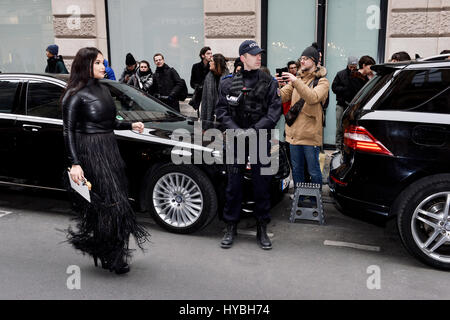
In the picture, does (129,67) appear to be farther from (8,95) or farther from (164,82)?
(8,95)

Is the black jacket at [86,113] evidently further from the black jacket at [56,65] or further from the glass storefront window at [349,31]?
the glass storefront window at [349,31]

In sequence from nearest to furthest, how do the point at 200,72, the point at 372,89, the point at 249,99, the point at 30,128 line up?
the point at 372,89, the point at 249,99, the point at 30,128, the point at 200,72

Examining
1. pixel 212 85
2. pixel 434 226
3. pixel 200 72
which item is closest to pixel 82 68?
pixel 434 226

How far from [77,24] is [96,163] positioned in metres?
8.06

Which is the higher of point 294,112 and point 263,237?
point 294,112

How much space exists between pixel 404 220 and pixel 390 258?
520mm

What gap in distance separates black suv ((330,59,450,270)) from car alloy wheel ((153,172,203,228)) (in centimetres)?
152

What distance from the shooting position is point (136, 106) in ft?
18.3

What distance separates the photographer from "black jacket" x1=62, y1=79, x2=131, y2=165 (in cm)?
355

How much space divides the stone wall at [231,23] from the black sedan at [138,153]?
416 cm

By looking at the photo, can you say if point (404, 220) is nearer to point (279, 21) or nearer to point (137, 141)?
point (137, 141)

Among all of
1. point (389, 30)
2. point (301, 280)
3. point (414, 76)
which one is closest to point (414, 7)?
point (389, 30)

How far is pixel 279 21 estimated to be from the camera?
31.8 feet

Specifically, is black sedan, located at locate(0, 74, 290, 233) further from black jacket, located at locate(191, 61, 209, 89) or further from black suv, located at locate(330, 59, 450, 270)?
black jacket, located at locate(191, 61, 209, 89)
